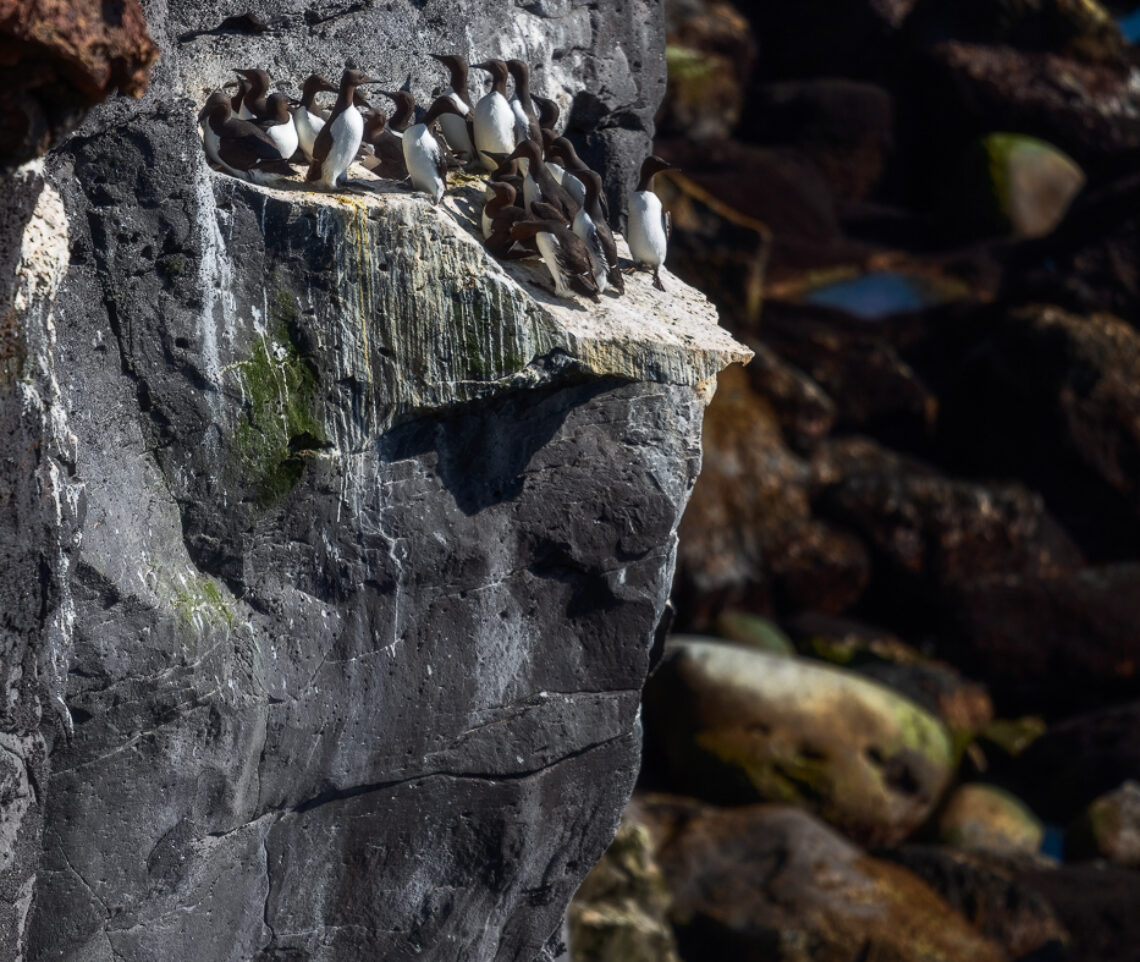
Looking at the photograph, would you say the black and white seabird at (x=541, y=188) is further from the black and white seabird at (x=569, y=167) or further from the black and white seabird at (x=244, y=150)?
the black and white seabird at (x=244, y=150)

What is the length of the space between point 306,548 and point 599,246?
61.4 inches

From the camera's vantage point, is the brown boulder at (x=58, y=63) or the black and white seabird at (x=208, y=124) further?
the black and white seabird at (x=208, y=124)

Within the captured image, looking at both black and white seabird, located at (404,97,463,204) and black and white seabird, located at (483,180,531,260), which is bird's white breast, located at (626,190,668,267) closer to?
black and white seabird, located at (483,180,531,260)

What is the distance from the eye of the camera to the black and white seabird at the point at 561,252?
5.79m

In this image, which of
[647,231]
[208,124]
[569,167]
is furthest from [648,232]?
[208,124]

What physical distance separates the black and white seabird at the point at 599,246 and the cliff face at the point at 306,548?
0.42 ft

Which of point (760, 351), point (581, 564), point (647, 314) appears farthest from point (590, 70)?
point (760, 351)

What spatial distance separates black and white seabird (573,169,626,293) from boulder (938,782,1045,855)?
8.90 meters

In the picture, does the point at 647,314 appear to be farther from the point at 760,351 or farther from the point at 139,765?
the point at 760,351

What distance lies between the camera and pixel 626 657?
6.54 m

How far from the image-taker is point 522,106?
6.93 meters

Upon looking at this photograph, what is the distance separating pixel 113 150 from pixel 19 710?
1809 millimetres

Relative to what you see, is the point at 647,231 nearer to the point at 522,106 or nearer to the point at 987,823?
the point at 522,106

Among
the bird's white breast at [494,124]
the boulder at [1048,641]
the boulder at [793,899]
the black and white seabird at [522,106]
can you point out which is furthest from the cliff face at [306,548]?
the boulder at [1048,641]
